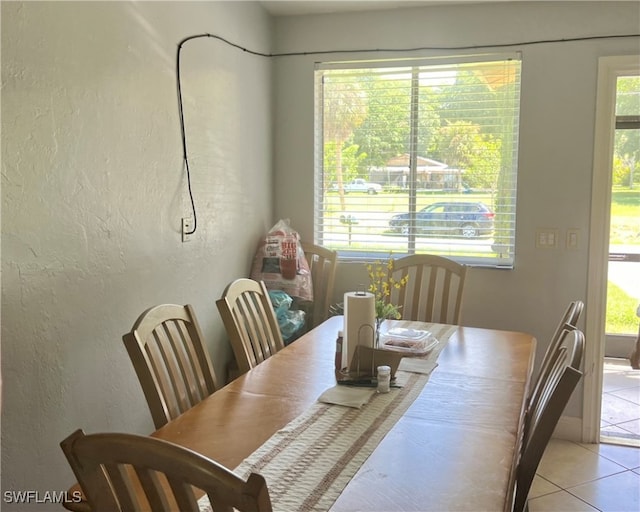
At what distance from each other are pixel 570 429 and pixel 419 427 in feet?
7.03

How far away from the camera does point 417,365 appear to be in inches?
81.4

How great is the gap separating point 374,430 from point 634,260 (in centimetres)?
378

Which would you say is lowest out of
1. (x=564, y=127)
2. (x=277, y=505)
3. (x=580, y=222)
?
(x=277, y=505)

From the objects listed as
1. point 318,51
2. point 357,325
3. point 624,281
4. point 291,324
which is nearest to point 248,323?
point 357,325

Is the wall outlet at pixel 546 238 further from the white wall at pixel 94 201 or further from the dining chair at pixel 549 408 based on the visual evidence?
the white wall at pixel 94 201

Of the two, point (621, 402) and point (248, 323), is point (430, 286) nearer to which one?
point (248, 323)

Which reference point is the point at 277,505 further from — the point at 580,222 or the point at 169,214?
the point at 580,222

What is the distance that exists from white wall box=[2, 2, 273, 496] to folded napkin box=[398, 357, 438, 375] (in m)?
1.09

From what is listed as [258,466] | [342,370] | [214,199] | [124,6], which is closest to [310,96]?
[214,199]

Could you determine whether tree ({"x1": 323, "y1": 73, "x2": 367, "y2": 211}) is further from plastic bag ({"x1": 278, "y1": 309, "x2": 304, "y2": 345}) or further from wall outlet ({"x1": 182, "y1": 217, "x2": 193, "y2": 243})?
wall outlet ({"x1": 182, "y1": 217, "x2": 193, "y2": 243})

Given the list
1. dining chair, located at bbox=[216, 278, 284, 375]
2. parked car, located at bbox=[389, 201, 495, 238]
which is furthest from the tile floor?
dining chair, located at bbox=[216, 278, 284, 375]

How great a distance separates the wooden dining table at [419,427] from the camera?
1.24 m

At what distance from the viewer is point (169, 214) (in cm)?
254

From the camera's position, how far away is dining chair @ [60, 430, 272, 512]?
2.55ft
